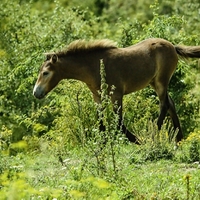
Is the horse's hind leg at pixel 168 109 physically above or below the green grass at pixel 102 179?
above

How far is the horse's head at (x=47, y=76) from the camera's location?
13.0 metres

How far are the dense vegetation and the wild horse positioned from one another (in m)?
0.52

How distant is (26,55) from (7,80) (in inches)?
31.2

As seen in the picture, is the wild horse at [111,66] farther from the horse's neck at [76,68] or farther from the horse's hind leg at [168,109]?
the horse's hind leg at [168,109]

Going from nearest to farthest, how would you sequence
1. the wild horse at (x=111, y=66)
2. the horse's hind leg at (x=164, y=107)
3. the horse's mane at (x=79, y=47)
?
the wild horse at (x=111, y=66), the horse's mane at (x=79, y=47), the horse's hind leg at (x=164, y=107)

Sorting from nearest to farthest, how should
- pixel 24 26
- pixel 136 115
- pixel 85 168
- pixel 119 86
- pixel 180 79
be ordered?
pixel 85 168 < pixel 119 86 < pixel 136 115 < pixel 180 79 < pixel 24 26

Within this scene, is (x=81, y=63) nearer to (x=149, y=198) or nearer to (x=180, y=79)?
(x=180, y=79)

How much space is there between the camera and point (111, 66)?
13.1 metres

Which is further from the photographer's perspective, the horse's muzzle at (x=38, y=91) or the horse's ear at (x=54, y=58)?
the horse's muzzle at (x=38, y=91)

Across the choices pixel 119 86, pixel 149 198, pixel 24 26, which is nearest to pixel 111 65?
pixel 119 86

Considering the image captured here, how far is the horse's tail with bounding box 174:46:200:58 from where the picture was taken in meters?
13.8

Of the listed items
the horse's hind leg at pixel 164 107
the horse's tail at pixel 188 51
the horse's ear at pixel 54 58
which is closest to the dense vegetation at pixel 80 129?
the horse's hind leg at pixel 164 107

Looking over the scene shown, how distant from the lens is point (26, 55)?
18297 millimetres

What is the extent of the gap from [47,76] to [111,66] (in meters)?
1.14
